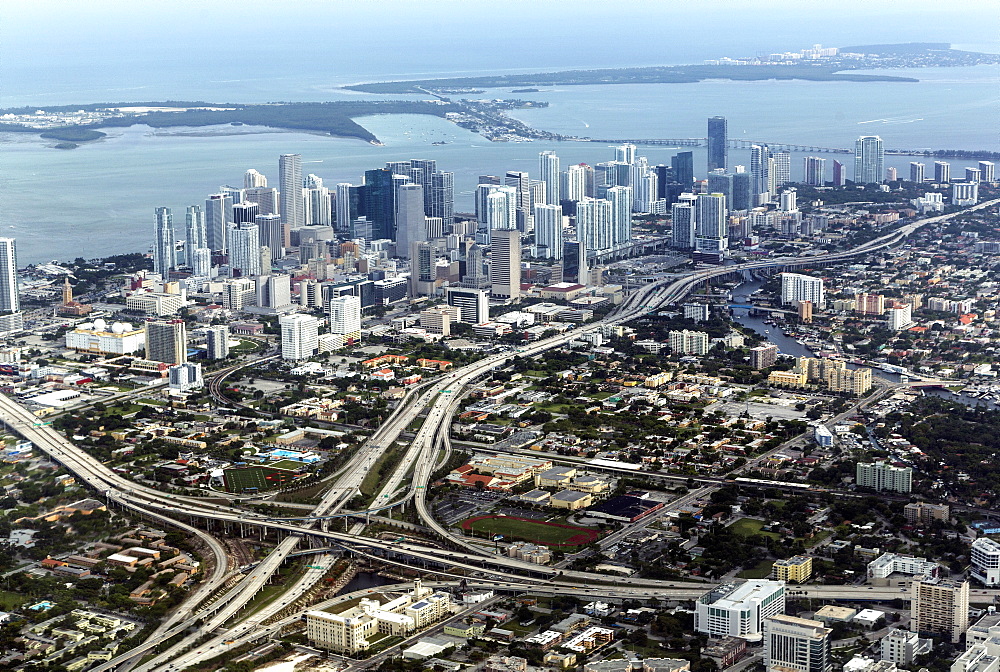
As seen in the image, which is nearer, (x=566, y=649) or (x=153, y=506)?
(x=566, y=649)

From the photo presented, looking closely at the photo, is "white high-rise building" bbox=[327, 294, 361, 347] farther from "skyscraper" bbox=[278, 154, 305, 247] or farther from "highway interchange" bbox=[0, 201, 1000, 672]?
"skyscraper" bbox=[278, 154, 305, 247]

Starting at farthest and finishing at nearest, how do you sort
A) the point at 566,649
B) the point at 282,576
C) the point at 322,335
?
the point at 322,335
the point at 282,576
the point at 566,649

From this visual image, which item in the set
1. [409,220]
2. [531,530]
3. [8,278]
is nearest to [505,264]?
[409,220]

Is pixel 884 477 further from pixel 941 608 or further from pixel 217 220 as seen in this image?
pixel 217 220

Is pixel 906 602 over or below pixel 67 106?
below

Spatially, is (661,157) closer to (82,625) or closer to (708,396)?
(708,396)

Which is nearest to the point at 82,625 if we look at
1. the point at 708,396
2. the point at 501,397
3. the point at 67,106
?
the point at 501,397

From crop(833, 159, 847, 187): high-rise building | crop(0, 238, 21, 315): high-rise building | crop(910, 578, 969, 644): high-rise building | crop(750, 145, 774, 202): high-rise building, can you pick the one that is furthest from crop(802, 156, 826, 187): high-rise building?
crop(910, 578, 969, 644): high-rise building
